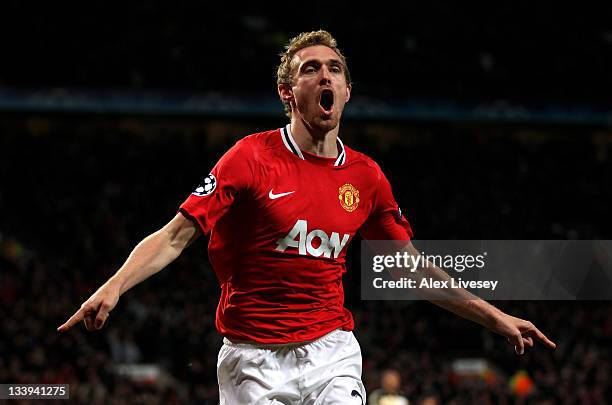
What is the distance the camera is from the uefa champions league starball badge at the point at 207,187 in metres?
3.66

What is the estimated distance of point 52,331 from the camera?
40.0 feet

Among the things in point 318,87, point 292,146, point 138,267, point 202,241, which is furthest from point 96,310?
point 202,241

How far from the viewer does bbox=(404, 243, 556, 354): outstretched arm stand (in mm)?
4102

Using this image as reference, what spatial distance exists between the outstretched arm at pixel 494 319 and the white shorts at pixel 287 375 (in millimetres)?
623

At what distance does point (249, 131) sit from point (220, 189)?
17863mm

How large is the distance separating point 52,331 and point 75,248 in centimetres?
401

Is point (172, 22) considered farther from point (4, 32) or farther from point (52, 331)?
point (52, 331)

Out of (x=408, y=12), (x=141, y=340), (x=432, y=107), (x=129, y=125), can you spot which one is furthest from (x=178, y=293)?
(x=408, y=12)

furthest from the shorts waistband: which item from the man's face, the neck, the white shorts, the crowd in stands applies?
the crowd in stands

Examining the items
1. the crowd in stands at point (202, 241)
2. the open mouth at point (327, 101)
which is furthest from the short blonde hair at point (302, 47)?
the crowd in stands at point (202, 241)

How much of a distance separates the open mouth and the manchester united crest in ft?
1.23

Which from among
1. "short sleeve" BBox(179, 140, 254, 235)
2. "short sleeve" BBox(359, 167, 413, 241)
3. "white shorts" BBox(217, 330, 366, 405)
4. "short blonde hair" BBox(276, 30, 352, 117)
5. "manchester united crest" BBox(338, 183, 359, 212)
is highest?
"short blonde hair" BBox(276, 30, 352, 117)

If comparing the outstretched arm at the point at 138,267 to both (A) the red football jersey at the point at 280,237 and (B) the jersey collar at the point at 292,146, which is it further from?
(B) the jersey collar at the point at 292,146

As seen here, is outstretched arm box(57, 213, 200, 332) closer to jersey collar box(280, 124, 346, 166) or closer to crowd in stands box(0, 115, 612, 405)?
jersey collar box(280, 124, 346, 166)
